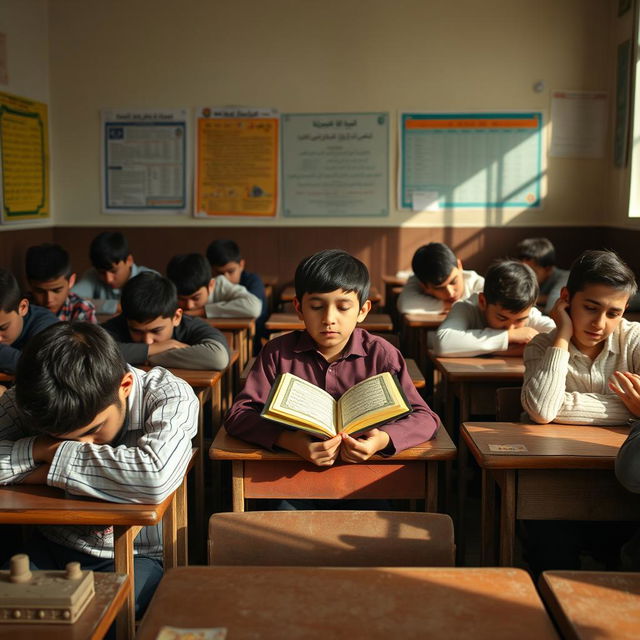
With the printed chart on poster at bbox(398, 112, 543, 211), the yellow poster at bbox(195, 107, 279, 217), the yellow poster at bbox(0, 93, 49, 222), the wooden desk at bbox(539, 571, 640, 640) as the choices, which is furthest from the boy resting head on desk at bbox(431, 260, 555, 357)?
the yellow poster at bbox(0, 93, 49, 222)

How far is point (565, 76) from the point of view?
5.73m

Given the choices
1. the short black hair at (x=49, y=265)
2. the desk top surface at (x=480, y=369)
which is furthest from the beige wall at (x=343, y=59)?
the desk top surface at (x=480, y=369)

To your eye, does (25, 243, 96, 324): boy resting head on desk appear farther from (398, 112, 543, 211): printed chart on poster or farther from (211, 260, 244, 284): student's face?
(398, 112, 543, 211): printed chart on poster

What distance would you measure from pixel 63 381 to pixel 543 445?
1.15 m

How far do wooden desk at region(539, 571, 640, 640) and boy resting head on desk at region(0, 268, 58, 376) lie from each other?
2136 millimetres

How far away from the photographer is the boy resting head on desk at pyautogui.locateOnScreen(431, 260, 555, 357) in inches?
120

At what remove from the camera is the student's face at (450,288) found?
3984 millimetres

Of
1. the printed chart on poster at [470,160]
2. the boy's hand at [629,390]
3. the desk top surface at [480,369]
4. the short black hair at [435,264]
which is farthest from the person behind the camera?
the printed chart on poster at [470,160]

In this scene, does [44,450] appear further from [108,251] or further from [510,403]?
[108,251]

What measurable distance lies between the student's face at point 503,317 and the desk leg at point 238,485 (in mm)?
1608

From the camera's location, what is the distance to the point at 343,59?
5.77 meters

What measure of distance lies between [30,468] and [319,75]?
15.7 feet

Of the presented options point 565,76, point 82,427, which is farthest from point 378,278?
point 82,427

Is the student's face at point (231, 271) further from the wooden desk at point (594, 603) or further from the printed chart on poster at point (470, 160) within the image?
the wooden desk at point (594, 603)
